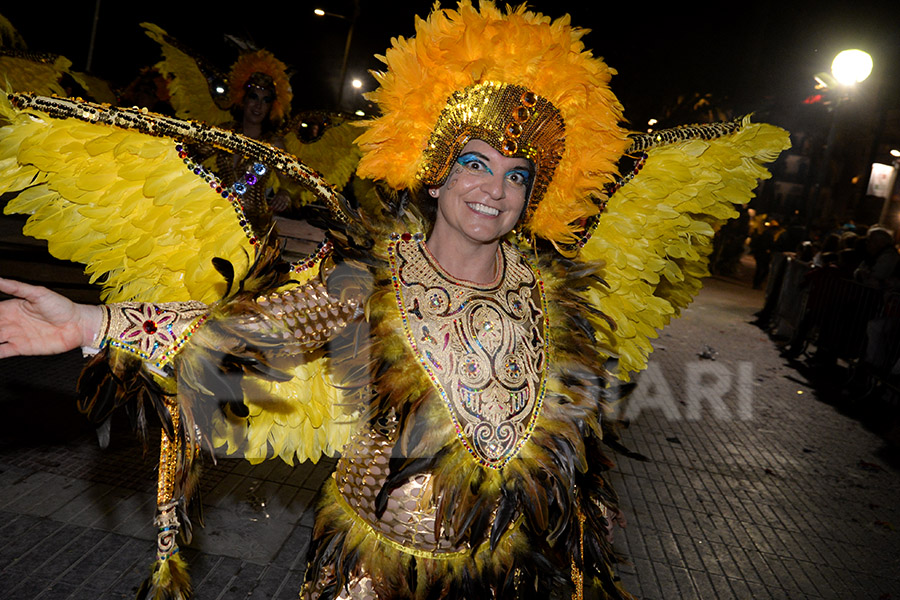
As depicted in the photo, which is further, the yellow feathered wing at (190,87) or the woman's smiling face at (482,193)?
the yellow feathered wing at (190,87)

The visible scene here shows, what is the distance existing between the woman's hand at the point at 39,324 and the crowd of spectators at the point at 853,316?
25.5 ft

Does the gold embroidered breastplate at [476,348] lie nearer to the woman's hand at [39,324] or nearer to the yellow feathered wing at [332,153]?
the woman's hand at [39,324]

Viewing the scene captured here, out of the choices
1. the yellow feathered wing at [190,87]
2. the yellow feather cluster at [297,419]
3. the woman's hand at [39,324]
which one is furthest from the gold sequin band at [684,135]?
the yellow feathered wing at [190,87]

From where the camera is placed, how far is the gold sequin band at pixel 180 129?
1.50 m

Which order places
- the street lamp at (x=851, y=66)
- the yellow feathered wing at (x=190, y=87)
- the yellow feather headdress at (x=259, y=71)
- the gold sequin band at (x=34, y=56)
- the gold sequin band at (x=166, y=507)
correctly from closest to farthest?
the gold sequin band at (x=166, y=507)
the gold sequin band at (x=34, y=56)
the yellow feather headdress at (x=259, y=71)
the yellow feathered wing at (x=190, y=87)
the street lamp at (x=851, y=66)

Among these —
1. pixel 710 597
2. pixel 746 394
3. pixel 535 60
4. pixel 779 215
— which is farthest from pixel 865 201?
pixel 779 215

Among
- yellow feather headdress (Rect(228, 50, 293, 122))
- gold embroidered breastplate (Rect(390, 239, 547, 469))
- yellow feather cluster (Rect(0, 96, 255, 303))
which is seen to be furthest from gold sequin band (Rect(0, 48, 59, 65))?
gold embroidered breastplate (Rect(390, 239, 547, 469))

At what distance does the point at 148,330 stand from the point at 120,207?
60 cm

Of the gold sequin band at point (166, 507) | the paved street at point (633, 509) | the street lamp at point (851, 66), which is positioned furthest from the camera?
the street lamp at point (851, 66)

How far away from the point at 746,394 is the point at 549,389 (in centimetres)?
671

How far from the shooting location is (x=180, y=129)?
5.25ft

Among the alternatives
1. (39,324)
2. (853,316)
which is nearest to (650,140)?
(39,324)

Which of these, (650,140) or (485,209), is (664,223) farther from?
(485,209)

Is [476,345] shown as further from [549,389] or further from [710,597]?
[710,597]
